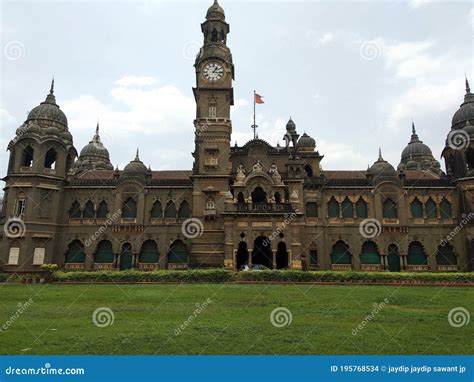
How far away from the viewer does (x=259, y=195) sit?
32.1m

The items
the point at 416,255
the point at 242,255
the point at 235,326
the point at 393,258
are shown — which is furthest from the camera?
the point at 416,255

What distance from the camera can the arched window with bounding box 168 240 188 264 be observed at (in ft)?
113

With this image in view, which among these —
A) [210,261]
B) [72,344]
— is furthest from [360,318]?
[210,261]

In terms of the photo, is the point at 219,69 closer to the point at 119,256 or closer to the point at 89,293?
the point at 119,256

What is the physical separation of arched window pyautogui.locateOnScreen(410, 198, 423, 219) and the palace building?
10 cm

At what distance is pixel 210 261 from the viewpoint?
3134 centimetres

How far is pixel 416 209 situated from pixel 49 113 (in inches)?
1494

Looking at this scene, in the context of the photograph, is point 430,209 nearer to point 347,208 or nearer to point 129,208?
point 347,208

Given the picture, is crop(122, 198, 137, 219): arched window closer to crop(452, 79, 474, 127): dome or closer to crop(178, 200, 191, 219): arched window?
crop(178, 200, 191, 219): arched window

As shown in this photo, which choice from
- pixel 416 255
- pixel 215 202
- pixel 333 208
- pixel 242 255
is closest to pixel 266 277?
pixel 242 255

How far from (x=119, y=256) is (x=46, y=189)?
30.1 feet

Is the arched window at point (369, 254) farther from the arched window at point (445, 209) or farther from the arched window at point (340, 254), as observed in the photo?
the arched window at point (445, 209)

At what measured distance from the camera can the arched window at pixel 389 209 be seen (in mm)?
34844

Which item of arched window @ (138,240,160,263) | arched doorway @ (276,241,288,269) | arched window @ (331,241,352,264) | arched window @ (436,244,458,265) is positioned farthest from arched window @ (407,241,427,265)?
arched window @ (138,240,160,263)
